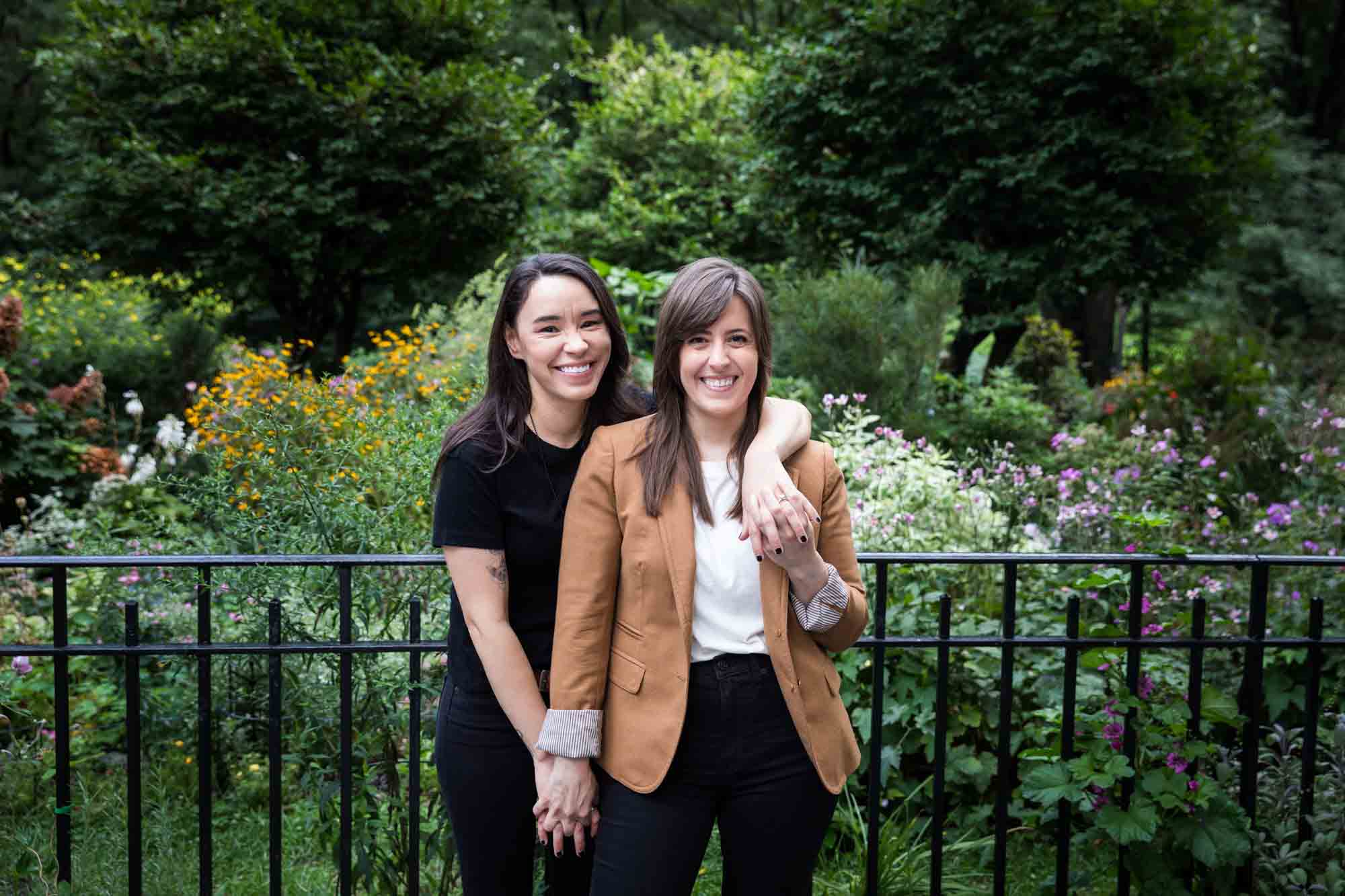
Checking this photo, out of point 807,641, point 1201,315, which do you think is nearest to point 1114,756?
point 807,641

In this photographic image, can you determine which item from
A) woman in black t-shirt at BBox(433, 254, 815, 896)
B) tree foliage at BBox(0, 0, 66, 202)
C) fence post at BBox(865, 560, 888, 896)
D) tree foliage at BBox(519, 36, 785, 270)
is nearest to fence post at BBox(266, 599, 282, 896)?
woman in black t-shirt at BBox(433, 254, 815, 896)

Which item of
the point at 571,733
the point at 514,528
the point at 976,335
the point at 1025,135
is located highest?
the point at 1025,135

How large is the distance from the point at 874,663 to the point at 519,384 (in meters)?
1.18

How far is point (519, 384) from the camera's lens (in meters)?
1.96

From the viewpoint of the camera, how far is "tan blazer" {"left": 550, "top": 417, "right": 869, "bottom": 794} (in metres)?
1.71

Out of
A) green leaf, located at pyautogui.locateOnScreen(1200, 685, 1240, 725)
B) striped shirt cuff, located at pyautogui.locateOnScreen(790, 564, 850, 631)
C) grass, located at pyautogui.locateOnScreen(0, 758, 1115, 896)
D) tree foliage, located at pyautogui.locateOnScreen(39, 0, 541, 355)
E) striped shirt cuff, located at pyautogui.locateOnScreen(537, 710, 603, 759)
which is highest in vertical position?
tree foliage, located at pyautogui.locateOnScreen(39, 0, 541, 355)

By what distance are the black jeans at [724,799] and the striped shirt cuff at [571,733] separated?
0.10 m

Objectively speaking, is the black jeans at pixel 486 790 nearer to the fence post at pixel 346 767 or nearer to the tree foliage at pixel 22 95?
the fence post at pixel 346 767

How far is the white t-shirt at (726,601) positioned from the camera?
5.73 ft

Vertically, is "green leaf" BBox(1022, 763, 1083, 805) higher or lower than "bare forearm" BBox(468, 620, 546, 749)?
lower

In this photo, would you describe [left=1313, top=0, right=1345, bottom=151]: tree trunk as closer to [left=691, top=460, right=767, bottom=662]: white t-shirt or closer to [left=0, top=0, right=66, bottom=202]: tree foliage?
[left=691, top=460, right=767, bottom=662]: white t-shirt

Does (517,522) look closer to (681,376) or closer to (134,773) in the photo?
(681,376)

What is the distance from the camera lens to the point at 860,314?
7051 millimetres

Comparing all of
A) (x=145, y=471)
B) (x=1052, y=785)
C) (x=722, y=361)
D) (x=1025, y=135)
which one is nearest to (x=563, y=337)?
(x=722, y=361)
